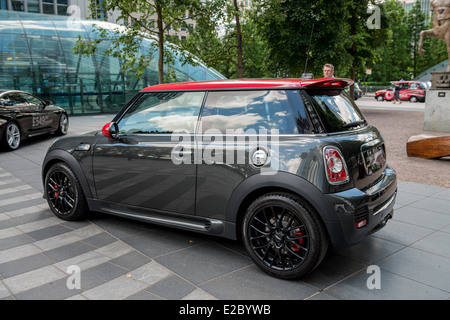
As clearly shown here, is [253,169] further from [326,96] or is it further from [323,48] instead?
→ [323,48]

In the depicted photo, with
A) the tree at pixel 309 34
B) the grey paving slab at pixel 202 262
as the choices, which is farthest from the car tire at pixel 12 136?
the tree at pixel 309 34

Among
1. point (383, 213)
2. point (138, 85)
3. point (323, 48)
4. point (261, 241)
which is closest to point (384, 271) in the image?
point (383, 213)

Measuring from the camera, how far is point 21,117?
11234mm

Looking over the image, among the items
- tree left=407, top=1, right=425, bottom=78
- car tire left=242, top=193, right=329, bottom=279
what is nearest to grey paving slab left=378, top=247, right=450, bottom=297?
car tire left=242, top=193, right=329, bottom=279

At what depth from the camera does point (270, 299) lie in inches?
123

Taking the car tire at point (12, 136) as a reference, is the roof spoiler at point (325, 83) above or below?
above

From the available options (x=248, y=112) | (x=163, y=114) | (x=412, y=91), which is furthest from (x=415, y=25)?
(x=248, y=112)

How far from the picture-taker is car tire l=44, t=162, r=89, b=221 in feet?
16.0

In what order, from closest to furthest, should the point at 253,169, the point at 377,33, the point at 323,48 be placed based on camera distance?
1. the point at 253,169
2. the point at 323,48
3. the point at 377,33

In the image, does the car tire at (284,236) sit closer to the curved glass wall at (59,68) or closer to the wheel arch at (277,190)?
the wheel arch at (277,190)

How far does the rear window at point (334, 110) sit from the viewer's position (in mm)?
3484

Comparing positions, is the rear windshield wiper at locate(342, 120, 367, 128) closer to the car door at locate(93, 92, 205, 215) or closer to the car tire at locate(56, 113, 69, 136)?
the car door at locate(93, 92, 205, 215)

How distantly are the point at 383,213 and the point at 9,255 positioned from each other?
359 cm

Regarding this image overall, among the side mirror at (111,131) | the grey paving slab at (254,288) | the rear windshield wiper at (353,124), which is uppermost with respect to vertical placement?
the rear windshield wiper at (353,124)
